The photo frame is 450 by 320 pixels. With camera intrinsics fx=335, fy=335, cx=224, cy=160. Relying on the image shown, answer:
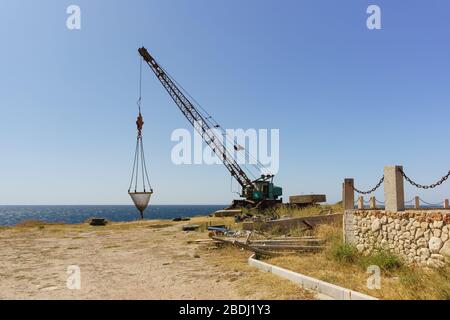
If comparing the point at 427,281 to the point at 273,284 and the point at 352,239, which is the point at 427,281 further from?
the point at 352,239

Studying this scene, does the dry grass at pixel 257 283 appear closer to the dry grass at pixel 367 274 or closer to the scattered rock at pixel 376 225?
the dry grass at pixel 367 274

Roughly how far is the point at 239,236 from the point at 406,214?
717 cm

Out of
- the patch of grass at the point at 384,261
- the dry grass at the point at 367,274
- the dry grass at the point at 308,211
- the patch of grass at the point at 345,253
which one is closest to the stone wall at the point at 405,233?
the patch of grass at the point at 384,261

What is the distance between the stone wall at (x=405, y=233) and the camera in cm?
741

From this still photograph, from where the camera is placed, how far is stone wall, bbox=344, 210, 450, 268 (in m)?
7.41

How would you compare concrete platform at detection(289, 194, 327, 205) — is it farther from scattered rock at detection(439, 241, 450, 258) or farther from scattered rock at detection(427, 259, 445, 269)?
scattered rock at detection(439, 241, 450, 258)

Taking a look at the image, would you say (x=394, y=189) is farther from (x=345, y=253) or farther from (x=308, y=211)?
(x=308, y=211)

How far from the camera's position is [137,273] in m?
9.02

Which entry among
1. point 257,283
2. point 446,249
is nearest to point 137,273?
point 257,283

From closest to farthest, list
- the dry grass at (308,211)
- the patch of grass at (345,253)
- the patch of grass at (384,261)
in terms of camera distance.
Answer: the patch of grass at (384,261), the patch of grass at (345,253), the dry grass at (308,211)

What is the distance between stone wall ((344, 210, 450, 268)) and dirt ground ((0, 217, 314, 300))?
320cm

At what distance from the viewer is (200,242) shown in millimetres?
13992

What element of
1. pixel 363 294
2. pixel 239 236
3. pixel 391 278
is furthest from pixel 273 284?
pixel 239 236

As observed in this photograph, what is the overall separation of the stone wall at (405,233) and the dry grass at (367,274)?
324 mm
